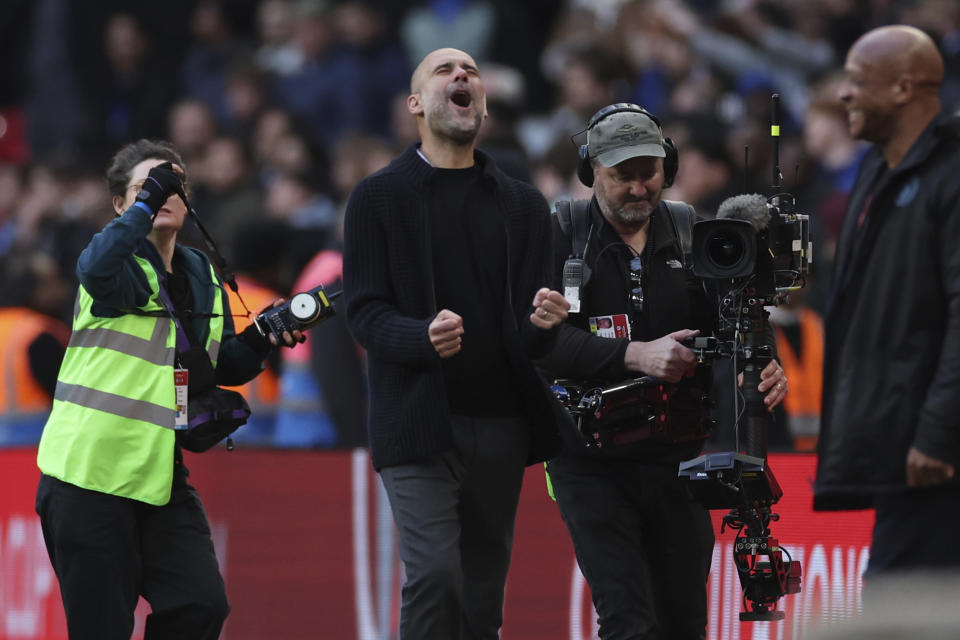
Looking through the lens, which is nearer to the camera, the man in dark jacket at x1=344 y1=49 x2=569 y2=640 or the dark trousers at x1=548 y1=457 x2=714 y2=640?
the man in dark jacket at x1=344 y1=49 x2=569 y2=640

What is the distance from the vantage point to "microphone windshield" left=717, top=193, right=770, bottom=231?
5.95m

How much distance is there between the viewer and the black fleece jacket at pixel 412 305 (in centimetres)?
586

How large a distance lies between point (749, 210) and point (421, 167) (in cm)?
117

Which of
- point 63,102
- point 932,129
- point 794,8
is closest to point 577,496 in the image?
point 932,129

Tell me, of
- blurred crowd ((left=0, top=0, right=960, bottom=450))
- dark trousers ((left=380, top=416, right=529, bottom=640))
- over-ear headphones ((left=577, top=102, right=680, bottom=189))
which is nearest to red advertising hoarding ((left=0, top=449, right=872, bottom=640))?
blurred crowd ((left=0, top=0, right=960, bottom=450))

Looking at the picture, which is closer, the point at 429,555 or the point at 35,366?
the point at 429,555

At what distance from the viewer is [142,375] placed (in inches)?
250

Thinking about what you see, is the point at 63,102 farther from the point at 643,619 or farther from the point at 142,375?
the point at 643,619

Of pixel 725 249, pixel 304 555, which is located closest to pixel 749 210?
pixel 725 249

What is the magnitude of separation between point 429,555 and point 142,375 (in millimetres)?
1374

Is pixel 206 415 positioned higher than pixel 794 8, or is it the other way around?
pixel 794 8

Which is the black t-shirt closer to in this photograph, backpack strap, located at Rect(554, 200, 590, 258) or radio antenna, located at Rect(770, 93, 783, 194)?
backpack strap, located at Rect(554, 200, 590, 258)

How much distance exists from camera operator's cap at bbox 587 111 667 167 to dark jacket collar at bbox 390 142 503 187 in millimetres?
387

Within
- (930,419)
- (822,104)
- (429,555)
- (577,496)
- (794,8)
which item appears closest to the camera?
(930,419)
